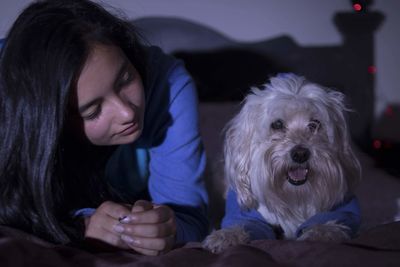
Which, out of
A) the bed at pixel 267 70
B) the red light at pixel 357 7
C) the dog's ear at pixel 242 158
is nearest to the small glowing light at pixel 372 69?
the bed at pixel 267 70

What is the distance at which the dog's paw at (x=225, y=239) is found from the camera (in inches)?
48.1

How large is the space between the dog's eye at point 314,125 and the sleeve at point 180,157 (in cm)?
40

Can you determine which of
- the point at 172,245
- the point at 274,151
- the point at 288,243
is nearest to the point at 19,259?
the point at 172,245

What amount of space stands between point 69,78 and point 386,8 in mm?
2874

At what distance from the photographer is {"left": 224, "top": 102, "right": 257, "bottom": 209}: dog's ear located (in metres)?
1.51

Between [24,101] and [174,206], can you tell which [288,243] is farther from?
[24,101]

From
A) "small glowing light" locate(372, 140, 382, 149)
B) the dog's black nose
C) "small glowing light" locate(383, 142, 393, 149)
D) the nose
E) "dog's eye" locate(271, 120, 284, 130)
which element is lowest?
"small glowing light" locate(372, 140, 382, 149)

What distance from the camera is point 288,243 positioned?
1048 mm

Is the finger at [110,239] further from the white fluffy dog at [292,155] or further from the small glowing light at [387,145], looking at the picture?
the small glowing light at [387,145]

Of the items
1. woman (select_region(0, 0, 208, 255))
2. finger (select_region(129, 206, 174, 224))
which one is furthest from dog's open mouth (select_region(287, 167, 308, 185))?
finger (select_region(129, 206, 174, 224))

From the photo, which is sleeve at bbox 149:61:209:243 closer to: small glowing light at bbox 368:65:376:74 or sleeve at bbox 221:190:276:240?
sleeve at bbox 221:190:276:240

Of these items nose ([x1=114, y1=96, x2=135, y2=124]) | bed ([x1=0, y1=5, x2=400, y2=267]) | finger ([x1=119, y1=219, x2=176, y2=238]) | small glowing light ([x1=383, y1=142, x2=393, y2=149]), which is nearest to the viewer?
finger ([x1=119, y1=219, x2=176, y2=238])

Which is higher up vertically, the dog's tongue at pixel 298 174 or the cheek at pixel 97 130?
the cheek at pixel 97 130

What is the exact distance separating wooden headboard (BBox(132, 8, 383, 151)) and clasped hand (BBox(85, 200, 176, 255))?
1960 mm
